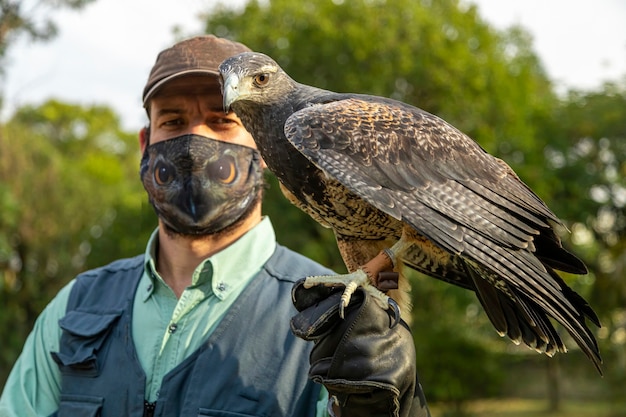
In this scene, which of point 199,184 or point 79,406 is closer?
point 79,406

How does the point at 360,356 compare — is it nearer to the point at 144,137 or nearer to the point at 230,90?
the point at 230,90

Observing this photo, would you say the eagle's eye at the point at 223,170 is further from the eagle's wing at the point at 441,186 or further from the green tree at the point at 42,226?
the green tree at the point at 42,226

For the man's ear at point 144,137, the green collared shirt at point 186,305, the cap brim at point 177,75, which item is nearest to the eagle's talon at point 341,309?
the green collared shirt at point 186,305

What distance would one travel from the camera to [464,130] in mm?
22641

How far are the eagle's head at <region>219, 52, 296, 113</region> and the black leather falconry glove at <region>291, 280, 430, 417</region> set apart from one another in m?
1.03

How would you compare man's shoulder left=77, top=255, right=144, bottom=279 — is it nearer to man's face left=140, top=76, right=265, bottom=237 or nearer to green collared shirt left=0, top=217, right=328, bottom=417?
green collared shirt left=0, top=217, right=328, bottom=417

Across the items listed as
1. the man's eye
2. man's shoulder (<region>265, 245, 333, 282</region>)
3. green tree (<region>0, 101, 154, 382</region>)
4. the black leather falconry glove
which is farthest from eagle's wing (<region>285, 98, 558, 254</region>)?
green tree (<region>0, 101, 154, 382</region>)

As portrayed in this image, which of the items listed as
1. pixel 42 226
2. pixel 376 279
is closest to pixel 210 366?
pixel 376 279

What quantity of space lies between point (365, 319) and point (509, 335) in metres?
0.83

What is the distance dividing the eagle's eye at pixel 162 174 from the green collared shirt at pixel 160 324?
39cm

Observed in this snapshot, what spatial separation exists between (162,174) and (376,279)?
1.49 metres

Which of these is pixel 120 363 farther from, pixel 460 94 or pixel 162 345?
pixel 460 94

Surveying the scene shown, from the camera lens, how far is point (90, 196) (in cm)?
2734

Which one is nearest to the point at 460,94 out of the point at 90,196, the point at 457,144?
the point at 90,196
